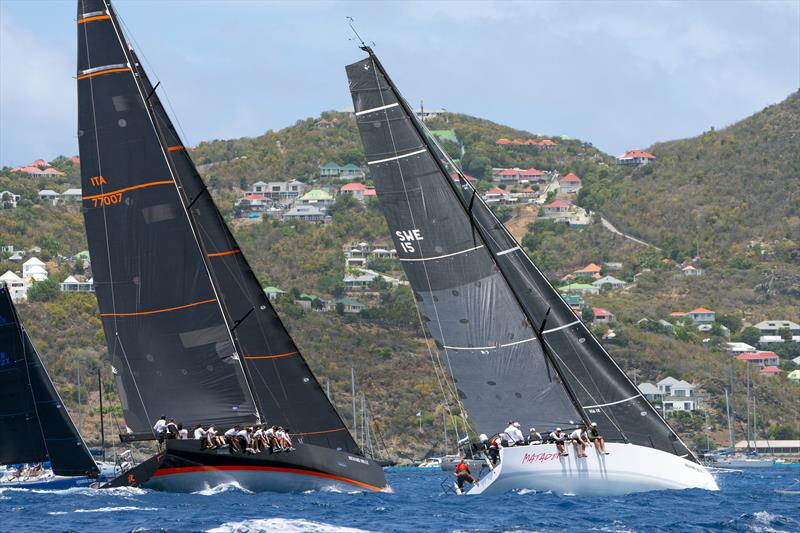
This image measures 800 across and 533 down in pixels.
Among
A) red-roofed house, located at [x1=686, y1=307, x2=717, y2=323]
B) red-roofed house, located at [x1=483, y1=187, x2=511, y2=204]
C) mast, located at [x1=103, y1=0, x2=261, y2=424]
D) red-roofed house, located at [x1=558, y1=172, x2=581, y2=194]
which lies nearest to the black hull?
mast, located at [x1=103, y1=0, x2=261, y2=424]

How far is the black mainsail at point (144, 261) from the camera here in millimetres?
31984

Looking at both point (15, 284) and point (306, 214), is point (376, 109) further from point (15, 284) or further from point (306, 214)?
point (306, 214)

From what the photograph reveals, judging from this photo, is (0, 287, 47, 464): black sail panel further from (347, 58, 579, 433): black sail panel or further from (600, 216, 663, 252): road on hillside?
(600, 216, 663, 252): road on hillside

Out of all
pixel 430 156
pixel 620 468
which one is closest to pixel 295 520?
pixel 620 468

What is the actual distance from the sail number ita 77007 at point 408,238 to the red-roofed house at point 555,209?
143585mm

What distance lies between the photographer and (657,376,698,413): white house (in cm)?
10593

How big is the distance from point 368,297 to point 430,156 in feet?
349

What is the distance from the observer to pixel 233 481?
3116cm

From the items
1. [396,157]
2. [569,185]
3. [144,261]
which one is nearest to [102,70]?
[144,261]

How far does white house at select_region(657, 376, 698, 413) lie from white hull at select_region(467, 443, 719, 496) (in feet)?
251

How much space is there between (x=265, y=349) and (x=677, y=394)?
256 feet

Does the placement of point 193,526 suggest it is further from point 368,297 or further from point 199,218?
point 368,297

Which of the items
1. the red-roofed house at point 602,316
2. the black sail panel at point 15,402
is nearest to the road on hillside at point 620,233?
the red-roofed house at point 602,316

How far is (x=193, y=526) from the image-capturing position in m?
24.3
